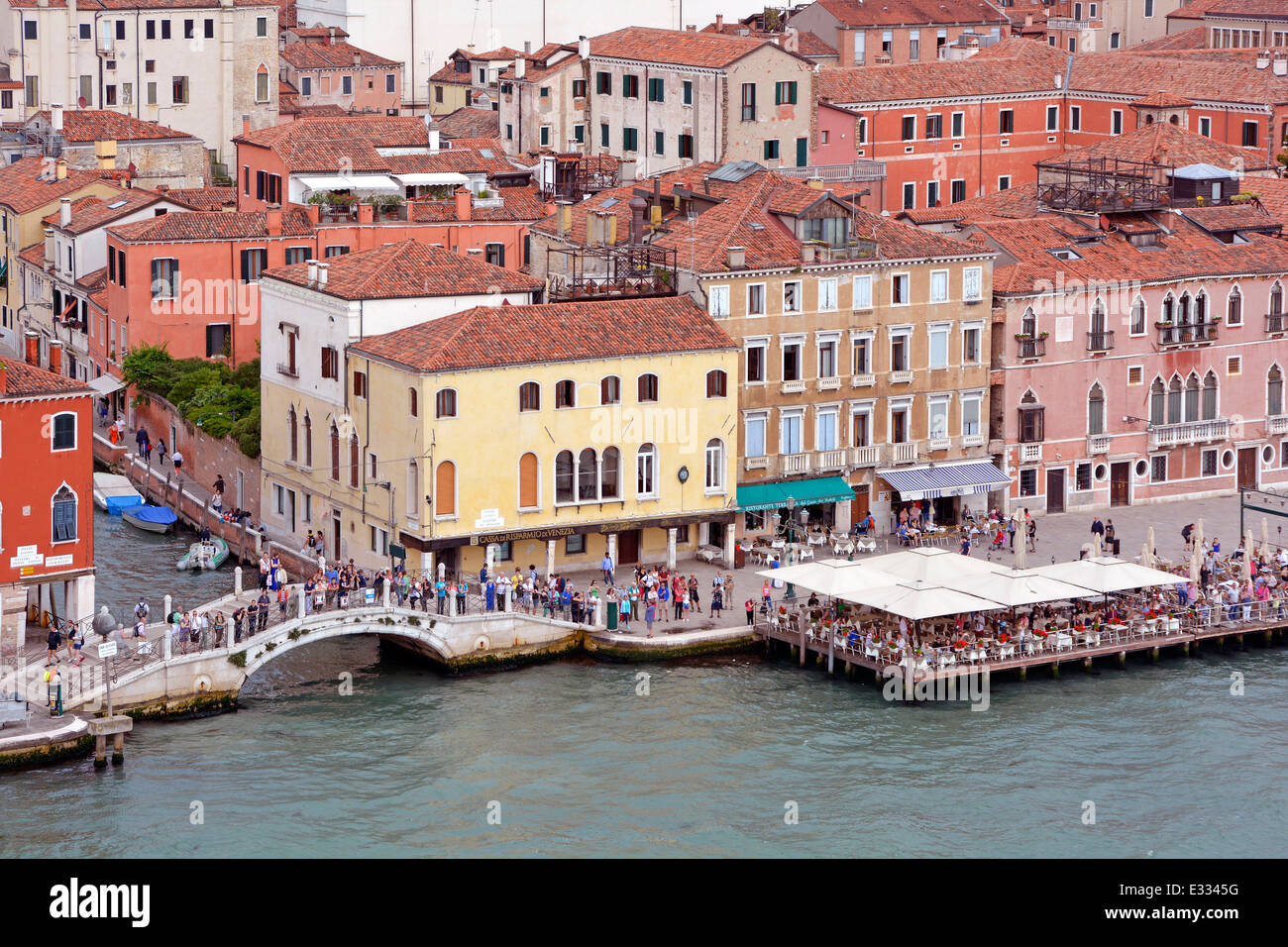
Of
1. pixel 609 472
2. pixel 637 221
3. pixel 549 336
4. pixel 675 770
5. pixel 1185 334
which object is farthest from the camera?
pixel 1185 334

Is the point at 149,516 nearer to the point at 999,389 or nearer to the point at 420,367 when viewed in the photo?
the point at 420,367

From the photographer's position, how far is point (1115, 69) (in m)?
103

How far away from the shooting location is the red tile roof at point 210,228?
79.5 meters

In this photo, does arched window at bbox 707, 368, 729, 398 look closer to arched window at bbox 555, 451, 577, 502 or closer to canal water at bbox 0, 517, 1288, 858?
arched window at bbox 555, 451, 577, 502

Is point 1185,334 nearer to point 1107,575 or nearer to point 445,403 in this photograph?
point 1107,575

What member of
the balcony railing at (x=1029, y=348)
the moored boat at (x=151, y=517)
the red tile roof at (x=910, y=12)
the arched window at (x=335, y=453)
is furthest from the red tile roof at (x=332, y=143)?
the red tile roof at (x=910, y=12)

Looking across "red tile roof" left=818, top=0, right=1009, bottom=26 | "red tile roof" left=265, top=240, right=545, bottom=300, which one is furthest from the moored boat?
"red tile roof" left=818, top=0, right=1009, bottom=26

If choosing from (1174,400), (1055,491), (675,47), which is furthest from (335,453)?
(675,47)

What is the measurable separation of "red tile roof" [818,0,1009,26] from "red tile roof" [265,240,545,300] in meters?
50.0

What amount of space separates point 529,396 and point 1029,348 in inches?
589

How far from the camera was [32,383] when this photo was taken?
5847 cm

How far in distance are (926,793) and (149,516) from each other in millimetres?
26459

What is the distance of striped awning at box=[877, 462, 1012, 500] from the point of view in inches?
2781

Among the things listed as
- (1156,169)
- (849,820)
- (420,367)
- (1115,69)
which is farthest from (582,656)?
(1115,69)
